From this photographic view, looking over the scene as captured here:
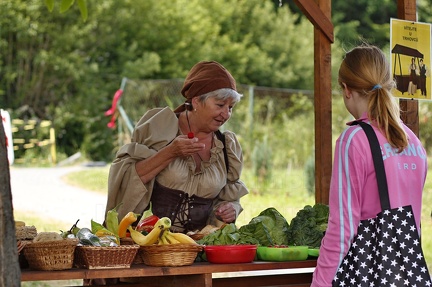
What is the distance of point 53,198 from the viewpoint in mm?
14398

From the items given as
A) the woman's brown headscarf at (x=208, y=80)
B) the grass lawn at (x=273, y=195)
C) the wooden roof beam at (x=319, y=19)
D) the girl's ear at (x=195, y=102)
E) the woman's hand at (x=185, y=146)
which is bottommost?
the grass lawn at (x=273, y=195)

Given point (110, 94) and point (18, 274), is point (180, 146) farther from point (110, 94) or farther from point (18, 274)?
point (110, 94)

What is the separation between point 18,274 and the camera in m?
2.65

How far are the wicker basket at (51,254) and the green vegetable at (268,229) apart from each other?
3.00ft

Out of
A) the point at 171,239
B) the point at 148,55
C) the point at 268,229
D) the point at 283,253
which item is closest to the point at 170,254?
the point at 171,239

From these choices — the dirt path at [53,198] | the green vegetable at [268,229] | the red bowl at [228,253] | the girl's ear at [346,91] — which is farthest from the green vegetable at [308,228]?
the dirt path at [53,198]

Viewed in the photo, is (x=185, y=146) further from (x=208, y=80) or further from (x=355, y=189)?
(x=355, y=189)

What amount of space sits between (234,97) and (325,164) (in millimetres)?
799

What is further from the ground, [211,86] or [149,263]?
[211,86]

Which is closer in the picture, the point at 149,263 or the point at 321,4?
the point at 149,263

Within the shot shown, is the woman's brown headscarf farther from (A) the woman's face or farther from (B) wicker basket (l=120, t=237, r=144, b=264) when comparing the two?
(B) wicker basket (l=120, t=237, r=144, b=264)

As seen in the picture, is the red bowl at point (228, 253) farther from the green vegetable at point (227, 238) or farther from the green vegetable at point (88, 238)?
the green vegetable at point (88, 238)

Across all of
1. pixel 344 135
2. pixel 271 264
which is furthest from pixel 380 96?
pixel 271 264

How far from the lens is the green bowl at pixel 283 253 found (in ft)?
12.8
